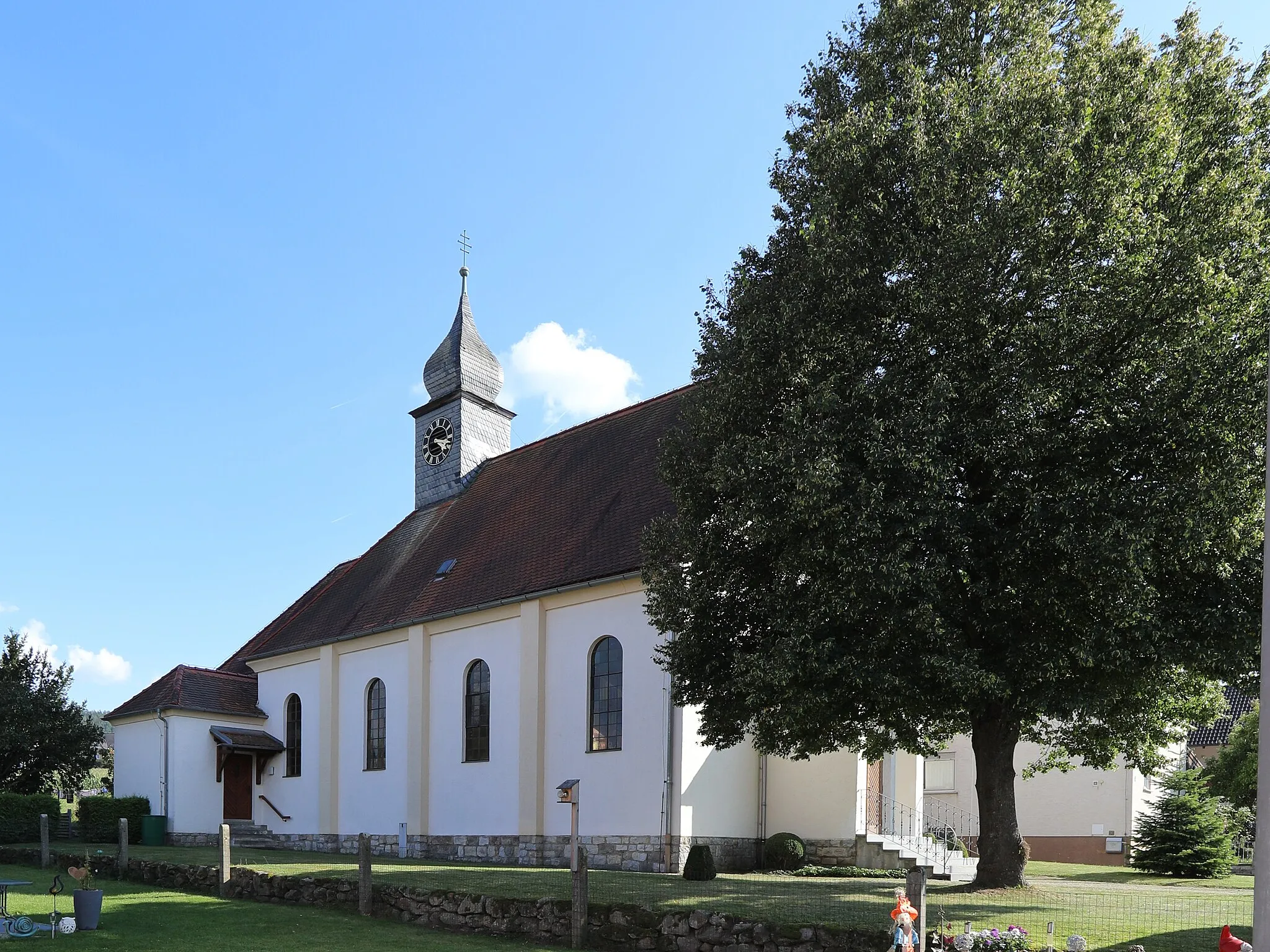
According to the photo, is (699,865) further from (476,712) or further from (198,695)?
(198,695)

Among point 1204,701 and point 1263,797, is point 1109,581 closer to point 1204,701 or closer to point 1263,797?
point 1204,701

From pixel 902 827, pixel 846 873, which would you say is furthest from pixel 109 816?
pixel 902 827

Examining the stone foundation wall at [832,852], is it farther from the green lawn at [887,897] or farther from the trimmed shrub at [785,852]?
the green lawn at [887,897]

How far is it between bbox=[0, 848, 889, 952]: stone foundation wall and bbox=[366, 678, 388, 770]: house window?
826 cm


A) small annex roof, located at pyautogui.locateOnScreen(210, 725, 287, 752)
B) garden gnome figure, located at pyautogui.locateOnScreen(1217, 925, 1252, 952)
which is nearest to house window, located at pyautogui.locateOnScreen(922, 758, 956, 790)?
small annex roof, located at pyautogui.locateOnScreen(210, 725, 287, 752)

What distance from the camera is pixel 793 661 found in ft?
52.1

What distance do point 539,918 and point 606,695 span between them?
8.23 meters

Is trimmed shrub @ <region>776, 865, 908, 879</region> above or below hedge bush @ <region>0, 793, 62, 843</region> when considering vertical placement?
above

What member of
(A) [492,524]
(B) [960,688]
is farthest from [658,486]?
(B) [960,688]

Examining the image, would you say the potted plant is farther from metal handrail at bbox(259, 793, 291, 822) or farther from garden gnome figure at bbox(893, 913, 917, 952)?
metal handrail at bbox(259, 793, 291, 822)

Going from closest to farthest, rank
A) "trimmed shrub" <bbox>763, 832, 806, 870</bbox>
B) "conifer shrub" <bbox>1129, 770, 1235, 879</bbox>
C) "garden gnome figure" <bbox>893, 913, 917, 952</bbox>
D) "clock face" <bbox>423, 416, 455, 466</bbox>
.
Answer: "garden gnome figure" <bbox>893, 913, 917, 952</bbox>
"trimmed shrub" <bbox>763, 832, 806, 870</bbox>
"conifer shrub" <bbox>1129, 770, 1235, 879</bbox>
"clock face" <bbox>423, 416, 455, 466</bbox>

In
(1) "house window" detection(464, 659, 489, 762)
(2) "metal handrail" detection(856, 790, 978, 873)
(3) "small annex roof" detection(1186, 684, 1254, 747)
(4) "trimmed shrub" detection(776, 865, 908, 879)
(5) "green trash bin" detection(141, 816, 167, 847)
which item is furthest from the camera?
(3) "small annex roof" detection(1186, 684, 1254, 747)

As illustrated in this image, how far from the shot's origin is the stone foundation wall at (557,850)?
937 inches

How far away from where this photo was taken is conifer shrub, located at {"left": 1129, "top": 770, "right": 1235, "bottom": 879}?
27797mm
